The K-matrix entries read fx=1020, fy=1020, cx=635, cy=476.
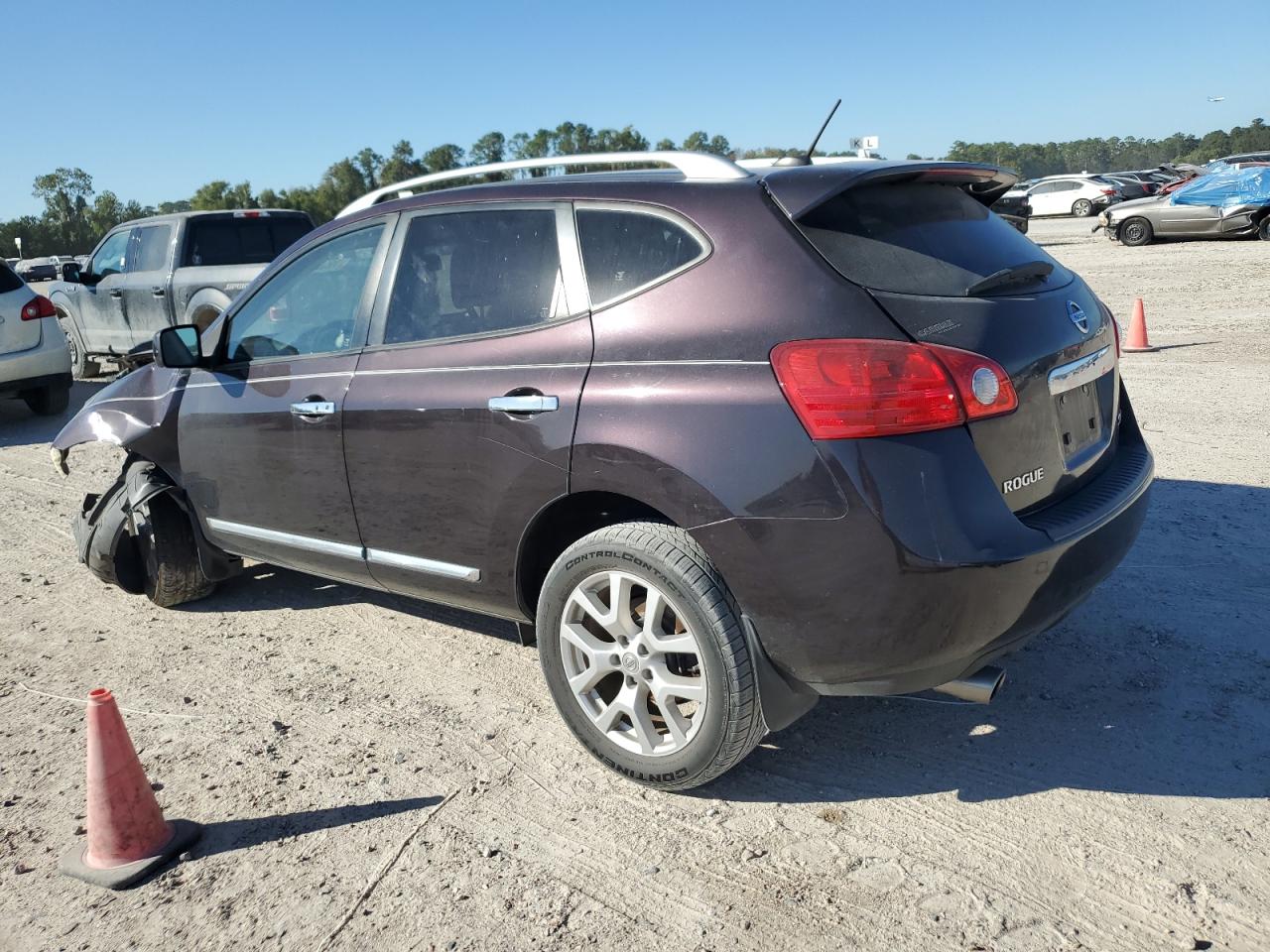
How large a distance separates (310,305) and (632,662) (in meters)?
2.27

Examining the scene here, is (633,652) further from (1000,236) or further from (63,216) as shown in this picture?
(63,216)

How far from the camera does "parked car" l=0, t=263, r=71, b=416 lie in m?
10.3

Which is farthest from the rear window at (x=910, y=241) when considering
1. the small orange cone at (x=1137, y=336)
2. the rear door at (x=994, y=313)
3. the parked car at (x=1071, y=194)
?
the parked car at (x=1071, y=194)

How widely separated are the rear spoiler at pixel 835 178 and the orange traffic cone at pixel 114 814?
2.48 metres

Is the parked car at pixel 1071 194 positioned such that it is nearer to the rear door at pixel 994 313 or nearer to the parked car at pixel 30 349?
the parked car at pixel 30 349

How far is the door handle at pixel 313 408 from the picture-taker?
407 cm

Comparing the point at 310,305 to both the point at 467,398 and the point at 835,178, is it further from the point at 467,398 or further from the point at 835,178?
the point at 835,178

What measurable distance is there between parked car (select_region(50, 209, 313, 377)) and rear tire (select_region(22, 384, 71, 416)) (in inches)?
48.7

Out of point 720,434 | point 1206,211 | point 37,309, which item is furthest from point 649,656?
point 1206,211

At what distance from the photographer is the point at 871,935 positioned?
2568 millimetres

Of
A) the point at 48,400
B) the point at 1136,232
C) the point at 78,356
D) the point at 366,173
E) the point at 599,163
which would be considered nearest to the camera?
the point at 599,163

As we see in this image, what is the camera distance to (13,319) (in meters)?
10.4

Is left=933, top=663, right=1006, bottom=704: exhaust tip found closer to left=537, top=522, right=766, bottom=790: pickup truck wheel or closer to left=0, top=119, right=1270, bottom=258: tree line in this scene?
left=537, top=522, right=766, bottom=790: pickup truck wheel

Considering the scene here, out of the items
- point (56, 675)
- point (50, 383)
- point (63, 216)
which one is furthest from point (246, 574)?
point (63, 216)
